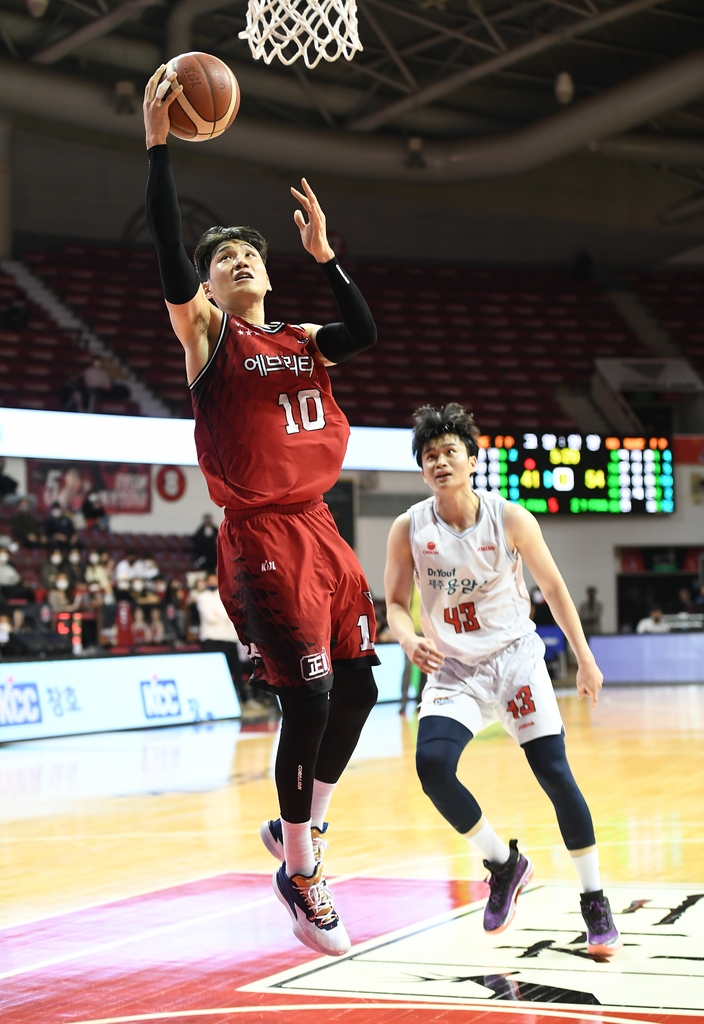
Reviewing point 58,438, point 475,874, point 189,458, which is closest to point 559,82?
point 189,458

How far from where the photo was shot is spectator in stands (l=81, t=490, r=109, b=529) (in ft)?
55.2

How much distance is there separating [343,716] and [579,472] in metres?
14.4

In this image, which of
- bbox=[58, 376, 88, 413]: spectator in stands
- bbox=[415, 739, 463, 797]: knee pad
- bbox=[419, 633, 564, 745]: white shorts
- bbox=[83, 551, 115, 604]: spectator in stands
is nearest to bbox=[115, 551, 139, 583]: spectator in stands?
bbox=[83, 551, 115, 604]: spectator in stands

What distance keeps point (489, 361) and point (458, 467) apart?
59.8ft

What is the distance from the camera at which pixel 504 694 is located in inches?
179

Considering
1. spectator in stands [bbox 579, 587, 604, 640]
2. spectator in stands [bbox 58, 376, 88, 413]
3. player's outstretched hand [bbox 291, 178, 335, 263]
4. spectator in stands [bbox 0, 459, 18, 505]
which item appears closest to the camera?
player's outstretched hand [bbox 291, 178, 335, 263]

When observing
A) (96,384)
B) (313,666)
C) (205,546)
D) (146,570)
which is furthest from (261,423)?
(96,384)

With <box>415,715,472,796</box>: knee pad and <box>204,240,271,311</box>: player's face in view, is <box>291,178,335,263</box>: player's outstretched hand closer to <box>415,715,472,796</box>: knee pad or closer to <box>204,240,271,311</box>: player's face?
<box>204,240,271,311</box>: player's face

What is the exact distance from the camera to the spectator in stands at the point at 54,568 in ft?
49.8

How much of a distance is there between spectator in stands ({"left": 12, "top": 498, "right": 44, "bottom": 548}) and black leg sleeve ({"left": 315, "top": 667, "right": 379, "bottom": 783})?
40.4ft

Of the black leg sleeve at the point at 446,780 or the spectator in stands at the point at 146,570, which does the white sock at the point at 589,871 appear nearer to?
the black leg sleeve at the point at 446,780

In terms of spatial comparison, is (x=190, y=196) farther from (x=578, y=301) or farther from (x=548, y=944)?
(x=548, y=944)

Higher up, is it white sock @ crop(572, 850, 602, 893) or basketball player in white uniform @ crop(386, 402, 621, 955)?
basketball player in white uniform @ crop(386, 402, 621, 955)

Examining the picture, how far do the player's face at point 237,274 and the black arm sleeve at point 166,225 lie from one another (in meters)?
0.38
